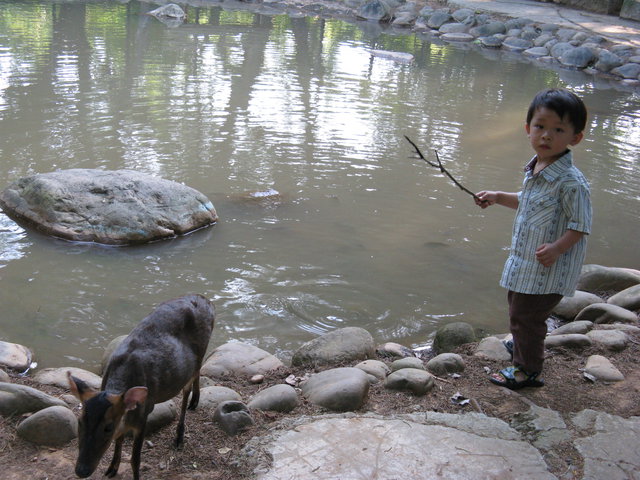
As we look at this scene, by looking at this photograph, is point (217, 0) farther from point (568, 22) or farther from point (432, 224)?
point (432, 224)

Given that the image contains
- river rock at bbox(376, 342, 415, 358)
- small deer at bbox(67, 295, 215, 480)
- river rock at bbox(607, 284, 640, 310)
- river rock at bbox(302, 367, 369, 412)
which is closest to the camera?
small deer at bbox(67, 295, 215, 480)

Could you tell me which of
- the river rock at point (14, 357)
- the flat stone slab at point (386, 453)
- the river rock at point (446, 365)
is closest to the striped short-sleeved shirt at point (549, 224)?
the river rock at point (446, 365)

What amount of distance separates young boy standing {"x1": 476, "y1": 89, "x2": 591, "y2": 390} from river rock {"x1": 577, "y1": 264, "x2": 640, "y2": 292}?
2554 mm

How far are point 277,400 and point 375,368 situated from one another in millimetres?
846

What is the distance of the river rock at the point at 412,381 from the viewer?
12.7 ft

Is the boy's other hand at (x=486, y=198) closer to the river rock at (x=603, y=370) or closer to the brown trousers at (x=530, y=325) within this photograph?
the brown trousers at (x=530, y=325)

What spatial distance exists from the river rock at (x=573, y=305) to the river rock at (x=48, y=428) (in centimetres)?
410

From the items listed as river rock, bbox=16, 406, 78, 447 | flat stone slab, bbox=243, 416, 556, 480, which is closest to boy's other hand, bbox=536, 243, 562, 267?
flat stone slab, bbox=243, 416, 556, 480

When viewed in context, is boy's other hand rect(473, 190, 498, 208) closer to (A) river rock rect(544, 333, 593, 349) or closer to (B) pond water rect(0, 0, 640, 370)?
(A) river rock rect(544, 333, 593, 349)

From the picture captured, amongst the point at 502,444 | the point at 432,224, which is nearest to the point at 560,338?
the point at 502,444

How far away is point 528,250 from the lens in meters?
3.66

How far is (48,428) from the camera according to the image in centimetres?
325

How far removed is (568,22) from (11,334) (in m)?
21.5

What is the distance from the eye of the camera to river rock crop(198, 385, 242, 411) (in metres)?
3.72
